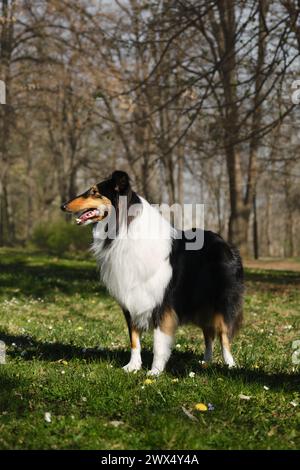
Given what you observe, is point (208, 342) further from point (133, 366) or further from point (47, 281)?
point (47, 281)

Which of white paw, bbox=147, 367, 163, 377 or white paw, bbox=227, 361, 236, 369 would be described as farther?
white paw, bbox=227, 361, 236, 369

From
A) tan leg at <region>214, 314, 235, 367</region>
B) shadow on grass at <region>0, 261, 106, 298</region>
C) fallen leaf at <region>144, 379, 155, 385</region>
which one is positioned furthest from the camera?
shadow on grass at <region>0, 261, 106, 298</region>

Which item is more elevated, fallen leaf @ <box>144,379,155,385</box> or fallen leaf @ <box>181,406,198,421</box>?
fallen leaf @ <box>144,379,155,385</box>

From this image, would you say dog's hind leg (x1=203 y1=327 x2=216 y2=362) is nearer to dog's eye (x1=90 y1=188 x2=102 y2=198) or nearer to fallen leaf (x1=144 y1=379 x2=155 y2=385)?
fallen leaf (x1=144 y1=379 x2=155 y2=385)

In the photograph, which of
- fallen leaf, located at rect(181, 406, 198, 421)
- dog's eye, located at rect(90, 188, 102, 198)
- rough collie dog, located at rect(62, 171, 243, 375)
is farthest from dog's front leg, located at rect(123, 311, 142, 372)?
fallen leaf, located at rect(181, 406, 198, 421)

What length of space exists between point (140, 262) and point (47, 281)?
8.96 metres

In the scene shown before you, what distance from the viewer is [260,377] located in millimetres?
6184

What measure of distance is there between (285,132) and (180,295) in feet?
66.4

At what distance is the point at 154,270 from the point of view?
632 centimetres

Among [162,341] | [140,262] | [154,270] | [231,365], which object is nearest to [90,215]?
[140,262]

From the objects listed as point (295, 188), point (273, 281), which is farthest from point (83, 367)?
point (295, 188)

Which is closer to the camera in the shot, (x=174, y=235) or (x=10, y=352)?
(x=174, y=235)

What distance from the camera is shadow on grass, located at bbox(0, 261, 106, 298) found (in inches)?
548

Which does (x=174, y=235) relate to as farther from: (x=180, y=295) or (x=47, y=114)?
A: (x=47, y=114)
